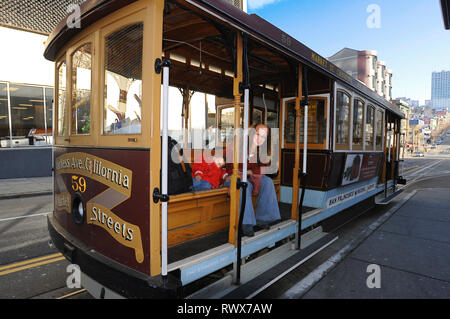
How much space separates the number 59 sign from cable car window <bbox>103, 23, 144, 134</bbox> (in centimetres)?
57

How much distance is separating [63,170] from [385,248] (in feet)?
16.1

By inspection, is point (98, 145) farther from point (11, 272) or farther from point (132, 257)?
point (11, 272)

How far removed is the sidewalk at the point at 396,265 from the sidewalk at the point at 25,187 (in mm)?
8936

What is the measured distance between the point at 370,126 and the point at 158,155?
566 centimetres

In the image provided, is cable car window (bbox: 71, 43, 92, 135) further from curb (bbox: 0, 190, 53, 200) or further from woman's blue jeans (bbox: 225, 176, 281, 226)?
curb (bbox: 0, 190, 53, 200)

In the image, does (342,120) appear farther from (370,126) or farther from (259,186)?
(259,186)

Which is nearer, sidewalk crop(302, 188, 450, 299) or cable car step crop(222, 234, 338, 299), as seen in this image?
cable car step crop(222, 234, 338, 299)

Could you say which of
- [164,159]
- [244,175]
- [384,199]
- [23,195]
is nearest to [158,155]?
[164,159]

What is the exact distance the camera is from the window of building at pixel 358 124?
5.54 m

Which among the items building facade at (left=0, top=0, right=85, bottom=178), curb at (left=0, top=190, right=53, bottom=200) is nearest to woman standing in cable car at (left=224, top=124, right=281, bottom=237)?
curb at (left=0, top=190, right=53, bottom=200)

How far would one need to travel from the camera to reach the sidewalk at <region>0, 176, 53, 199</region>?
8.77 meters

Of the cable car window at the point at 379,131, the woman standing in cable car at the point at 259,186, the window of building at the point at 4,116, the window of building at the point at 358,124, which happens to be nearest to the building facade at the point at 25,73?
the window of building at the point at 4,116
